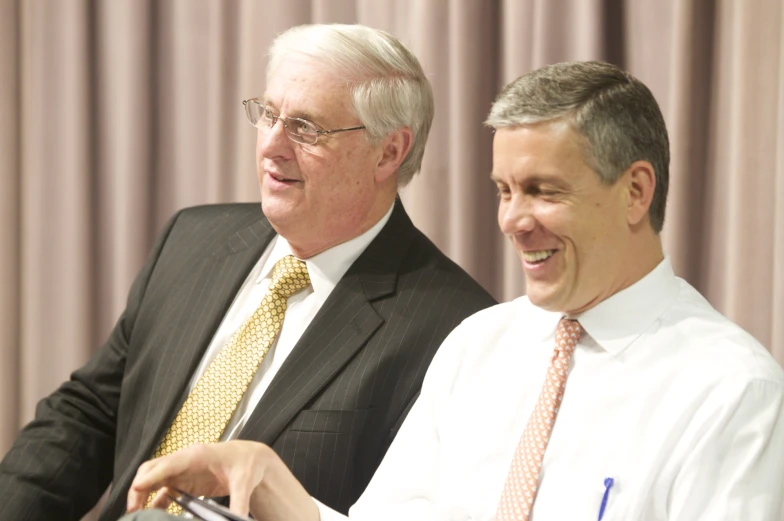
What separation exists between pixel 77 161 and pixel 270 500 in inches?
62.6

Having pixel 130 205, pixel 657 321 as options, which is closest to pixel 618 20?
pixel 657 321

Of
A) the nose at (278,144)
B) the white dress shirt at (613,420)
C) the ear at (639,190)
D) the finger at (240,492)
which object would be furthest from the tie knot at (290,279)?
the ear at (639,190)

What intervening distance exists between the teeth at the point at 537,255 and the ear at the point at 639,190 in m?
0.13

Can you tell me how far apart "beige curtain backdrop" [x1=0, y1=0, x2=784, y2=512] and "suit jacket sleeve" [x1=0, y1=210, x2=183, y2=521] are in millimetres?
617

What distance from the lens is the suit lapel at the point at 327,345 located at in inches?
78.9

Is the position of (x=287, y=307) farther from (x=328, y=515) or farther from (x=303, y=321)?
(x=328, y=515)

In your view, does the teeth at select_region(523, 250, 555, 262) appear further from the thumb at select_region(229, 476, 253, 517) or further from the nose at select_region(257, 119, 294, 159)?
the nose at select_region(257, 119, 294, 159)

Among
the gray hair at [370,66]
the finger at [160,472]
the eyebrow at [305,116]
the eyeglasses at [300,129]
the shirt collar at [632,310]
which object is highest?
the gray hair at [370,66]

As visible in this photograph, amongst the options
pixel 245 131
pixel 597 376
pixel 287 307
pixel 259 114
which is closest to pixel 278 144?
pixel 259 114

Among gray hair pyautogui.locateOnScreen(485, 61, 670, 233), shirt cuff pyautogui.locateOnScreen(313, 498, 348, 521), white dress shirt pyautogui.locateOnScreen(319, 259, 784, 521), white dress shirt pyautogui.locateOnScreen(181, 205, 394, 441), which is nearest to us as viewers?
white dress shirt pyautogui.locateOnScreen(319, 259, 784, 521)

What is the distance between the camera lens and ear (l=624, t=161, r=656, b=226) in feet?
5.00

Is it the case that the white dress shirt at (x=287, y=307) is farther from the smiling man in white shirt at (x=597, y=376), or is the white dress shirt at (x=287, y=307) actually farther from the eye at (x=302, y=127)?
the smiling man in white shirt at (x=597, y=376)

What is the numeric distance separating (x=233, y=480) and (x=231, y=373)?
19.8 inches

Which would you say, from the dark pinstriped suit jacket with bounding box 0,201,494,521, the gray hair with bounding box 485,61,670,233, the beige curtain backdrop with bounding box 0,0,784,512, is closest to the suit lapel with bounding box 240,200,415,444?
the dark pinstriped suit jacket with bounding box 0,201,494,521
